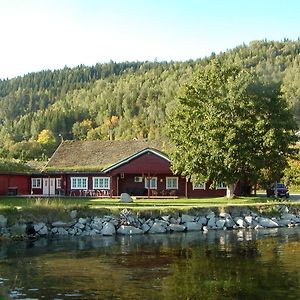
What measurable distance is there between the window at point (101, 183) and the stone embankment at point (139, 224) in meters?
17.3

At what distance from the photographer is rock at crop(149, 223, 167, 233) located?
→ 32.9 m

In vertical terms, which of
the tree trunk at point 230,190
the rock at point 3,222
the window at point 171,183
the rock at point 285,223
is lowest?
the rock at point 285,223

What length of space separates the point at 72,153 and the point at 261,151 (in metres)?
20.7

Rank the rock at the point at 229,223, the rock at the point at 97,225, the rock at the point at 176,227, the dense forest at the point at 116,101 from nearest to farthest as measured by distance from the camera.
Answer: the rock at the point at 97,225
the rock at the point at 176,227
the rock at the point at 229,223
the dense forest at the point at 116,101

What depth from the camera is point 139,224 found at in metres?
33.2

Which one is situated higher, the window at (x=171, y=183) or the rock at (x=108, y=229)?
the window at (x=171, y=183)

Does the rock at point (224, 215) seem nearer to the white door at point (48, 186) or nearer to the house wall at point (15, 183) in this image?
the white door at point (48, 186)

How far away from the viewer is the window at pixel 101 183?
51281mm

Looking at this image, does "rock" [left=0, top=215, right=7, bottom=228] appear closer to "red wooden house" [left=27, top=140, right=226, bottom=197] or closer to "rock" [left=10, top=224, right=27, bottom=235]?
"rock" [left=10, top=224, right=27, bottom=235]

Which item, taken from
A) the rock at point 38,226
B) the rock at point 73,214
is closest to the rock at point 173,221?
the rock at point 73,214

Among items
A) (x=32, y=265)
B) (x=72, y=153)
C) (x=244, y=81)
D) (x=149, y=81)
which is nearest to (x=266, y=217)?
(x=244, y=81)

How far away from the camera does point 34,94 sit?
18888 centimetres

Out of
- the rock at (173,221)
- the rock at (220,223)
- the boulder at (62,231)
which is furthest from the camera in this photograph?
the rock at (220,223)

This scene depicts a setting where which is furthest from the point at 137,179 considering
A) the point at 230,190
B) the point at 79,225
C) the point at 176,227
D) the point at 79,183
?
the point at 79,225
